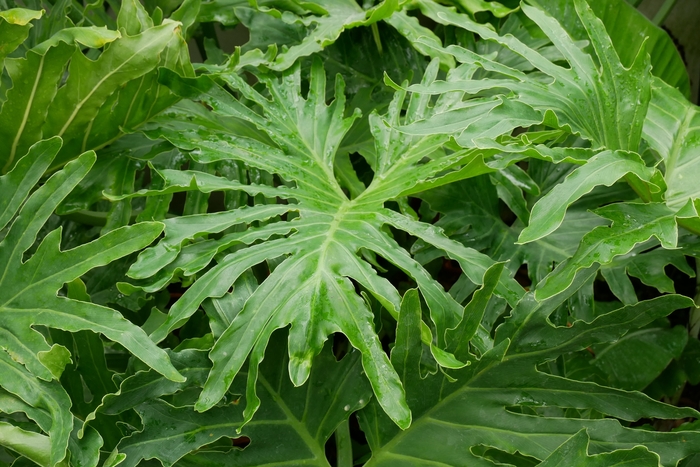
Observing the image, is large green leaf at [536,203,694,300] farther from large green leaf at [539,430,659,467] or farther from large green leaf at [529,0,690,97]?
large green leaf at [529,0,690,97]

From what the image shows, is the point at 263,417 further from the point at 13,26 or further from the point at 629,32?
the point at 629,32

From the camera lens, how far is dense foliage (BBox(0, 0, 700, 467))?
68 cm

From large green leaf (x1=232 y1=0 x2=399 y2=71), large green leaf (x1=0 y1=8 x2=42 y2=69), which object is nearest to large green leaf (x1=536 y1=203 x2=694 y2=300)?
large green leaf (x1=232 y1=0 x2=399 y2=71)

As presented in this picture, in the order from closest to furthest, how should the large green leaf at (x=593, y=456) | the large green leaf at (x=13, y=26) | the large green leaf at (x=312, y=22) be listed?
the large green leaf at (x=593, y=456) < the large green leaf at (x=13, y=26) < the large green leaf at (x=312, y=22)

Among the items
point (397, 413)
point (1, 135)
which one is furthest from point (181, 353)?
point (1, 135)

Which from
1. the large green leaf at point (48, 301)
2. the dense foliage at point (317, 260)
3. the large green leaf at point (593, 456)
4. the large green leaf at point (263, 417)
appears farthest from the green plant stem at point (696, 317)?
the large green leaf at point (48, 301)

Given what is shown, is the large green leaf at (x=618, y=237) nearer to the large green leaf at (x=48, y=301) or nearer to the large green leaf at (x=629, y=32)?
the large green leaf at (x=48, y=301)

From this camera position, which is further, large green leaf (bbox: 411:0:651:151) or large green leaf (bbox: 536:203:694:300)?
large green leaf (bbox: 411:0:651:151)

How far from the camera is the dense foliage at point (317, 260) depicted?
2.23ft

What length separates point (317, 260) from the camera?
755mm

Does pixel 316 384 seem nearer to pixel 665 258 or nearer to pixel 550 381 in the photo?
pixel 550 381

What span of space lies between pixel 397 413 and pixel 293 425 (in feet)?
0.75

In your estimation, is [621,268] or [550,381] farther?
[621,268]

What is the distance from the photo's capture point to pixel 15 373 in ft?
2.22
